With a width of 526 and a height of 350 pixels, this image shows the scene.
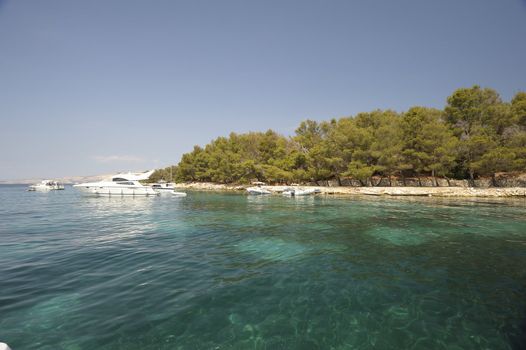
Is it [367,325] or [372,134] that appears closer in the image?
[367,325]

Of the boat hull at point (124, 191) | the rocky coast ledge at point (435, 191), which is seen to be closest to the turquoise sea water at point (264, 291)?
the boat hull at point (124, 191)

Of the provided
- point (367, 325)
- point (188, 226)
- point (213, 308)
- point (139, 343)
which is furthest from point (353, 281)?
point (188, 226)

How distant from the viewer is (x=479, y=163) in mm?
38844

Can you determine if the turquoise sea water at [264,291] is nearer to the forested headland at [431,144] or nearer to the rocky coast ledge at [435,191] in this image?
the rocky coast ledge at [435,191]

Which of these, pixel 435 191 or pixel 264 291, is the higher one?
pixel 435 191

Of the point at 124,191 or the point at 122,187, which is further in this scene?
the point at 124,191

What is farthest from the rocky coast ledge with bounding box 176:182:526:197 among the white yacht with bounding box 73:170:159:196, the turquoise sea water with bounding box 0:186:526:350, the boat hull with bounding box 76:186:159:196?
the white yacht with bounding box 73:170:159:196

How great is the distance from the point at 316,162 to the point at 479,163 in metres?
28.4

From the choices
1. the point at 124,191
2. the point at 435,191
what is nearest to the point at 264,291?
the point at 124,191

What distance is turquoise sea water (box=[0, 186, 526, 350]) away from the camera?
4.88m

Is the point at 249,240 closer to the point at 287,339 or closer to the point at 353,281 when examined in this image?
the point at 353,281

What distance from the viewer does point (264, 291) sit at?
22.7ft

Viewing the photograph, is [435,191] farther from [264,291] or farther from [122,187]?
[122,187]

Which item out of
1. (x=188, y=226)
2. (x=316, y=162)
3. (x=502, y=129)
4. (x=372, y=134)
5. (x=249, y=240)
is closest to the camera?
(x=249, y=240)
